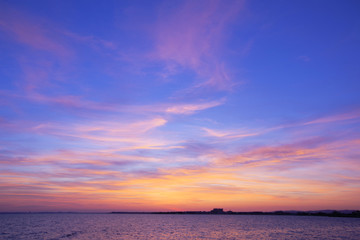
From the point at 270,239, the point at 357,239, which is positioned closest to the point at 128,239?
the point at 270,239

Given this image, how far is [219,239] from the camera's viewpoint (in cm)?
7562

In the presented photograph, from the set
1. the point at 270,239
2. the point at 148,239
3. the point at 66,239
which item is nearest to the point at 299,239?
the point at 270,239

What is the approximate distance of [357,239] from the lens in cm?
7856

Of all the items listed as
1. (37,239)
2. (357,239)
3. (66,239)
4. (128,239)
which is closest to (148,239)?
(128,239)

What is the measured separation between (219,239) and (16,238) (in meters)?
55.3

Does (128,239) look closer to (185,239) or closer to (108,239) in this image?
(108,239)

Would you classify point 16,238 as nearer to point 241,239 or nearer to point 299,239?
point 241,239

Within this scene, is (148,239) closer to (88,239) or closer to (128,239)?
(128,239)

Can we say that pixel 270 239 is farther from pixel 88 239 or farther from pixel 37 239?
pixel 37 239

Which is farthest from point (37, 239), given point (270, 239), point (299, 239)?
point (299, 239)

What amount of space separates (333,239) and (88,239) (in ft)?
218

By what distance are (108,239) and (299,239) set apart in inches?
2003

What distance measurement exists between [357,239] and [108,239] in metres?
67.2

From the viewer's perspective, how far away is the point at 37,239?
7588 cm
